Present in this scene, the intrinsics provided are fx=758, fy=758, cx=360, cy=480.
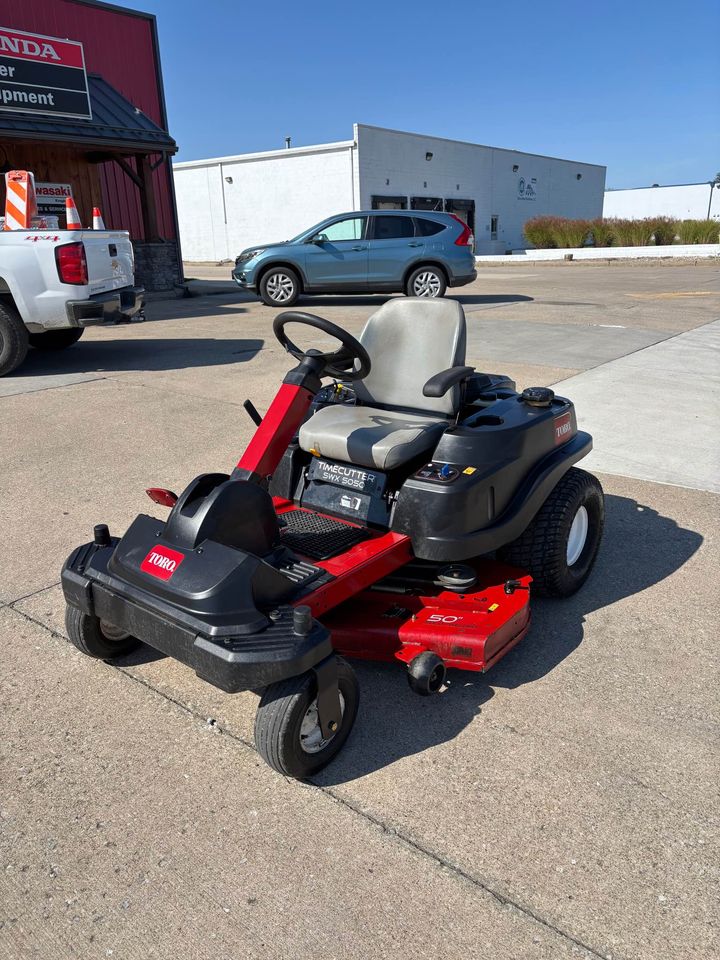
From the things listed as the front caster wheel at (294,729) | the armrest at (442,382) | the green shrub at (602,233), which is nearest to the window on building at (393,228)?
the armrest at (442,382)

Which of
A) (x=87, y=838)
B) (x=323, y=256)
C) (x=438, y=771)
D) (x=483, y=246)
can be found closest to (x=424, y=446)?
(x=438, y=771)

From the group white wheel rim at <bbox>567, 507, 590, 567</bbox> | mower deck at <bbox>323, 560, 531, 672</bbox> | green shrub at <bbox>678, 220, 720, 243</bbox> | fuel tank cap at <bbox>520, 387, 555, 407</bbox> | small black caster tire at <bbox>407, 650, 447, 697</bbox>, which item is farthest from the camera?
green shrub at <bbox>678, 220, 720, 243</bbox>

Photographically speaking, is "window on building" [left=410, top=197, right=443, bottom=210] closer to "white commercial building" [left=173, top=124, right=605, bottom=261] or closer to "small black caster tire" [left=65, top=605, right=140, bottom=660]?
"white commercial building" [left=173, top=124, right=605, bottom=261]

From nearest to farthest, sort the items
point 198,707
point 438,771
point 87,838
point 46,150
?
point 87,838 < point 438,771 < point 198,707 < point 46,150

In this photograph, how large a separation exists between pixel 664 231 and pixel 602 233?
2509 millimetres

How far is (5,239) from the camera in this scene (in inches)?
306

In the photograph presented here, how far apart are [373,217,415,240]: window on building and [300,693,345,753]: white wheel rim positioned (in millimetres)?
12435

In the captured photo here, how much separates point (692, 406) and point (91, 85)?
14.1 meters

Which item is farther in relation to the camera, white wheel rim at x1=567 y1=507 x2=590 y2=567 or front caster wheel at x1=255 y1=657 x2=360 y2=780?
white wheel rim at x1=567 y1=507 x2=590 y2=567

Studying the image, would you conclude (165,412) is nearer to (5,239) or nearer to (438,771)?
(5,239)

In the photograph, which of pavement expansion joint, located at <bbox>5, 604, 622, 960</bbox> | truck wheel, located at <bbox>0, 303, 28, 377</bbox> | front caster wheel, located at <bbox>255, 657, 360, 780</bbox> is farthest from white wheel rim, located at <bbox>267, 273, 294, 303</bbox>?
front caster wheel, located at <bbox>255, 657, 360, 780</bbox>

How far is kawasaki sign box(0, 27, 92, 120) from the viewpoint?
1334 centimetres

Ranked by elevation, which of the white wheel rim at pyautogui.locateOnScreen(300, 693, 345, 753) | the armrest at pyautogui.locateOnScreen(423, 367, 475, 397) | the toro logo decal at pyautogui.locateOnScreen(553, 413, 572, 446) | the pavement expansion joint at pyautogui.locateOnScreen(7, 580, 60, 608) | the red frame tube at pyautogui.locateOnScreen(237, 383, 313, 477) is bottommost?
the pavement expansion joint at pyautogui.locateOnScreen(7, 580, 60, 608)

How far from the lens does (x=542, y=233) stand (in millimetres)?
33812
